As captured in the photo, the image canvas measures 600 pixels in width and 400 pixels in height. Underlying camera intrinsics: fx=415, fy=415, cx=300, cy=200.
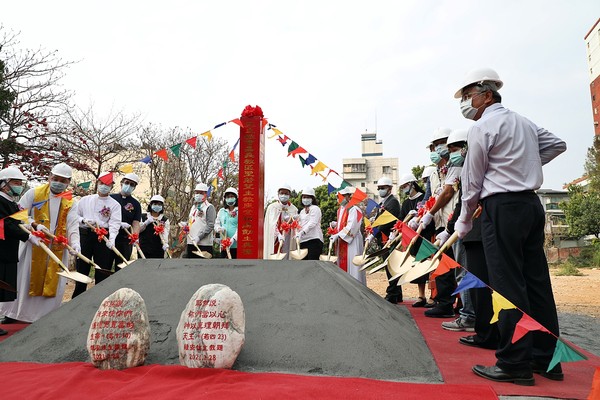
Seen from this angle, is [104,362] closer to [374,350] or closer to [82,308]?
[82,308]

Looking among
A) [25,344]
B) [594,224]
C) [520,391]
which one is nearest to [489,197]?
[520,391]

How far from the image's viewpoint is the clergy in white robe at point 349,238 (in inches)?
277

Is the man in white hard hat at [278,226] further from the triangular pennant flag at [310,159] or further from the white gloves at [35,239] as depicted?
the white gloves at [35,239]

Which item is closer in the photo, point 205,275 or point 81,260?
point 205,275

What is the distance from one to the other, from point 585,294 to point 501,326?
28.8ft

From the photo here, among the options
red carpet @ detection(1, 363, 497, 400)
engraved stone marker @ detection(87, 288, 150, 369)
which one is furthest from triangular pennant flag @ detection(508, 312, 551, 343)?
engraved stone marker @ detection(87, 288, 150, 369)

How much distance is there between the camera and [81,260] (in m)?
5.30

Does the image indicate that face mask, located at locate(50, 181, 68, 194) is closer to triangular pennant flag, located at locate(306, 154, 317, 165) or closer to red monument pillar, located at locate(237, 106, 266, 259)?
red monument pillar, located at locate(237, 106, 266, 259)

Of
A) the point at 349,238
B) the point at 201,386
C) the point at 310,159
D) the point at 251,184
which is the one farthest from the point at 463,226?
the point at 310,159

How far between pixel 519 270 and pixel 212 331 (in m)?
1.97

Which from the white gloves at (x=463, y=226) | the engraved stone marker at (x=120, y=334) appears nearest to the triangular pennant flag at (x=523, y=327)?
the white gloves at (x=463, y=226)

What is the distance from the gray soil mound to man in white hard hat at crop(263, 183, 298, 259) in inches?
137

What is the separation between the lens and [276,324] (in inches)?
126

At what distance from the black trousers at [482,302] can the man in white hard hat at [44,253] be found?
4481 mm
